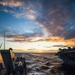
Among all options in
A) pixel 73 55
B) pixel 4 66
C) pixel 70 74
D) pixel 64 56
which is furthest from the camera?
pixel 64 56

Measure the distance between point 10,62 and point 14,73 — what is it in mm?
2222

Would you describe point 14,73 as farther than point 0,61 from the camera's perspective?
No

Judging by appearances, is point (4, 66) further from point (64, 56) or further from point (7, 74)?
point (64, 56)

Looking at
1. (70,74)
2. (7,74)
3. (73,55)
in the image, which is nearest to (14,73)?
(7,74)

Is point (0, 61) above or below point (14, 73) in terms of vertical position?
above

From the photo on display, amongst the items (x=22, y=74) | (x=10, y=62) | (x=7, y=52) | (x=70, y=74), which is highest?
(x=7, y=52)

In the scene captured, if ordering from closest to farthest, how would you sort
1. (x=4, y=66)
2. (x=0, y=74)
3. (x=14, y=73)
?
(x=0, y=74)
(x=14, y=73)
(x=4, y=66)

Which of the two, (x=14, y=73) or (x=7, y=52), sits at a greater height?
(x=7, y=52)

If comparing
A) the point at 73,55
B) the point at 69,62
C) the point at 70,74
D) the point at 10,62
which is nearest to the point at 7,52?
the point at 10,62

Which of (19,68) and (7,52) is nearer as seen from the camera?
(7,52)

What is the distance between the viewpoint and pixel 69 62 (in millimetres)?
89438

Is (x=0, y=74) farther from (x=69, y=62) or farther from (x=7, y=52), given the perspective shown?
(x=69, y=62)

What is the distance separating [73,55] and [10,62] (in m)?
60.0

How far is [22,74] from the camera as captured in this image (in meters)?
27.1
